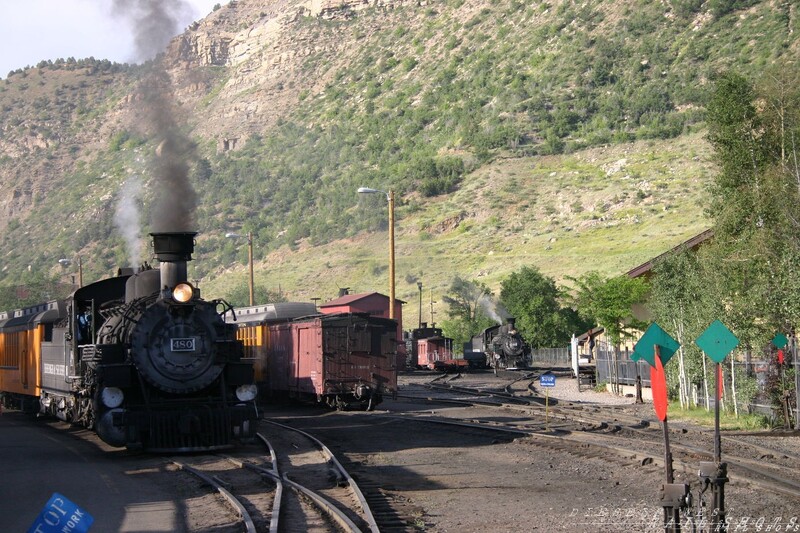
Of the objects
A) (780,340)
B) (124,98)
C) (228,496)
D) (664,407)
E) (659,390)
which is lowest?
(228,496)

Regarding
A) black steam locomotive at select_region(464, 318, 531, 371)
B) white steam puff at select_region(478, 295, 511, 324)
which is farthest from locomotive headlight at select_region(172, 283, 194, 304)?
white steam puff at select_region(478, 295, 511, 324)

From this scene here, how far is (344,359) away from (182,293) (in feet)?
34.2

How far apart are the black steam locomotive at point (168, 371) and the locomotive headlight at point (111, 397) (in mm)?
18

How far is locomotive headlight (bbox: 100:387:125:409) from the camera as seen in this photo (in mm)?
17797

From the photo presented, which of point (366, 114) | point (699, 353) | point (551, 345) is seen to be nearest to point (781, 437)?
point (699, 353)

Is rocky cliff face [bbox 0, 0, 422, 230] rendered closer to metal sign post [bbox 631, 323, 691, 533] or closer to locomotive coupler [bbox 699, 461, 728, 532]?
metal sign post [bbox 631, 323, 691, 533]

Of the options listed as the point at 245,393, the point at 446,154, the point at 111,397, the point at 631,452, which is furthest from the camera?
the point at 446,154

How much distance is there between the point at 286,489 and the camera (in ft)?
45.9

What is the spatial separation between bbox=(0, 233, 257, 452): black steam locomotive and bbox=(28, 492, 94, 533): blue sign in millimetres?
12246

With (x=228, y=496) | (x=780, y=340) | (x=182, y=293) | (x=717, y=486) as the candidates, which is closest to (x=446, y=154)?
(x=780, y=340)

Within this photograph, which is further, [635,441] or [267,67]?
[267,67]

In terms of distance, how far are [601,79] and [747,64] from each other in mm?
22860

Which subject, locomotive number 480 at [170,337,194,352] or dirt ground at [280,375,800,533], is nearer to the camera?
dirt ground at [280,375,800,533]

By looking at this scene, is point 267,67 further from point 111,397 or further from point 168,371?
point 111,397
